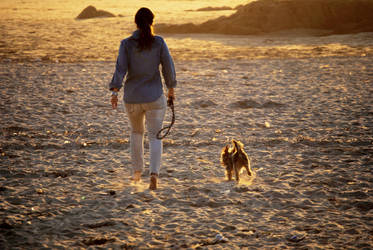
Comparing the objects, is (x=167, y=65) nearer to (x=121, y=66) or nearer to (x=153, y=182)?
(x=121, y=66)

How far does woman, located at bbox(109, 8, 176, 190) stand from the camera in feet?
16.1

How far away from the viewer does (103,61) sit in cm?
1520

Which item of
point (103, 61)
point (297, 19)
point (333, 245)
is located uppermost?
point (297, 19)

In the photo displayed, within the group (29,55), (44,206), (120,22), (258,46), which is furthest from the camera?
(120,22)

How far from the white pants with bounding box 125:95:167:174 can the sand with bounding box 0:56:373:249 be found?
387mm

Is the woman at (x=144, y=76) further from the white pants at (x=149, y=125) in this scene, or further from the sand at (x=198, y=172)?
the sand at (x=198, y=172)

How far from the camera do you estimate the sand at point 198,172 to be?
14.2 feet

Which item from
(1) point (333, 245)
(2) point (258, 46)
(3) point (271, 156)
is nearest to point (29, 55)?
(2) point (258, 46)

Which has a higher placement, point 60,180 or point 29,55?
point 29,55

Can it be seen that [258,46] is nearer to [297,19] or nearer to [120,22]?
[297,19]

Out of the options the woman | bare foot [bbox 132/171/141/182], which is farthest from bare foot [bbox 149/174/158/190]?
bare foot [bbox 132/171/141/182]

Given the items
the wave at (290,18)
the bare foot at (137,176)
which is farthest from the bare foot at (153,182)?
the wave at (290,18)

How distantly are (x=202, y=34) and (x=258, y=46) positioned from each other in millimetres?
5632

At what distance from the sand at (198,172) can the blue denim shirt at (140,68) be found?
125cm
